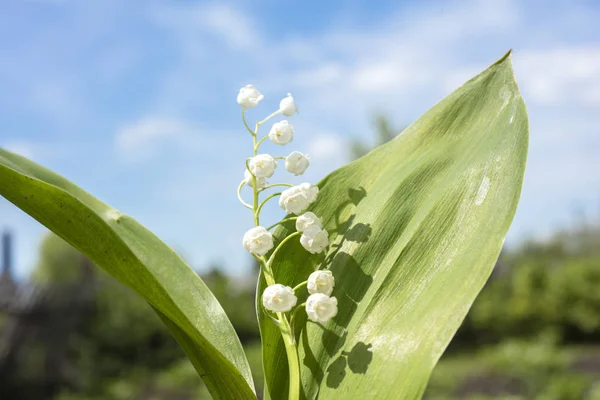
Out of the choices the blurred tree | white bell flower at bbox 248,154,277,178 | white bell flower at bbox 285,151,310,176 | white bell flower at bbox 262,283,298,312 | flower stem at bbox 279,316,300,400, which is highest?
the blurred tree

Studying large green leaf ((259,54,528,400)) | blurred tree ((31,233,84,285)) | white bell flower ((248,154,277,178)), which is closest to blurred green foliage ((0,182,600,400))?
blurred tree ((31,233,84,285))

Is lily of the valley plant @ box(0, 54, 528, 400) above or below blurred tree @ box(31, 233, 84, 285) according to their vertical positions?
below

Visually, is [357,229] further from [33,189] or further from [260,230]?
[33,189]

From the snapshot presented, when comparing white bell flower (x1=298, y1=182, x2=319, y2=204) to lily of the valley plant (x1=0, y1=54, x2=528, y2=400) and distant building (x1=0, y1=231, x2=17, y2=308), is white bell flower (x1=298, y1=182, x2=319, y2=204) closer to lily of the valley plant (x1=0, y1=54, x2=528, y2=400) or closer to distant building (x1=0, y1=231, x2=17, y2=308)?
lily of the valley plant (x1=0, y1=54, x2=528, y2=400)

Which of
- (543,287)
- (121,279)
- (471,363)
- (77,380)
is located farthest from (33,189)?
(543,287)

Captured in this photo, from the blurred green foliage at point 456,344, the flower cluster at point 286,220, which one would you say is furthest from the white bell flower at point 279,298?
the blurred green foliage at point 456,344

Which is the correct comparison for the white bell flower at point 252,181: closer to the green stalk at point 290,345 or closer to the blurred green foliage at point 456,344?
the green stalk at point 290,345

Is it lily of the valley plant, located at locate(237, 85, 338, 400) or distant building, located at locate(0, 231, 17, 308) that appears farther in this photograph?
distant building, located at locate(0, 231, 17, 308)
